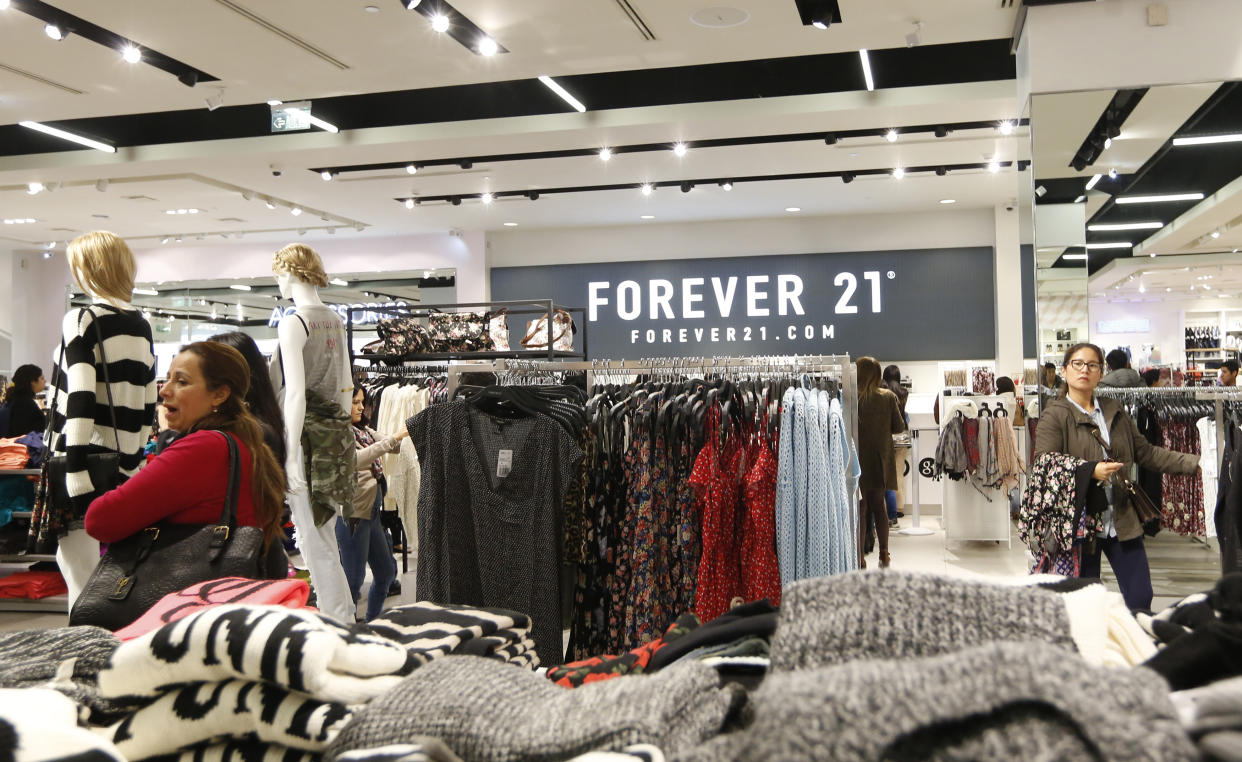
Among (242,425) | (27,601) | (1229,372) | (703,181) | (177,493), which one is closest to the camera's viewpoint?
(177,493)

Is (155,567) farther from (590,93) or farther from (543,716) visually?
(590,93)

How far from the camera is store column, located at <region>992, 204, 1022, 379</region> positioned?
1073cm

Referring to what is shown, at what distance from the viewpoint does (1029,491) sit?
4164 millimetres

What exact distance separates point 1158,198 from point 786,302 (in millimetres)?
6235

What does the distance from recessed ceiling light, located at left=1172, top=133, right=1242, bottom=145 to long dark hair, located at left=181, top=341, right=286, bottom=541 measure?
5.11m

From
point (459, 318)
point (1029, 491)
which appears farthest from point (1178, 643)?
point (459, 318)

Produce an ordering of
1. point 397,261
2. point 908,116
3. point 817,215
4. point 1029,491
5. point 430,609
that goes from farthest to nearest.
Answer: point 397,261 < point 817,215 < point 908,116 < point 1029,491 < point 430,609

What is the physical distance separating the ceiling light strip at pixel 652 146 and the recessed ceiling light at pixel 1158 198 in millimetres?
2314

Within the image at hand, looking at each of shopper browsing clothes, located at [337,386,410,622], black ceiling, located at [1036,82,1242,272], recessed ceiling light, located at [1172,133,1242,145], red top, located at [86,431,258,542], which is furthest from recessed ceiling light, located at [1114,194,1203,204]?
red top, located at [86,431,258,542]

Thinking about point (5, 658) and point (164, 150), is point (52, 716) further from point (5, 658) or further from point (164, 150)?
point (164, 150)

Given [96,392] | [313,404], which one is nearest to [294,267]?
[313,404]

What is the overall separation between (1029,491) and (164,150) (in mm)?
7671

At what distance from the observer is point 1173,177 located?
527 centimetres

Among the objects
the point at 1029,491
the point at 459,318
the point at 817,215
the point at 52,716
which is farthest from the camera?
the point at 817,215
